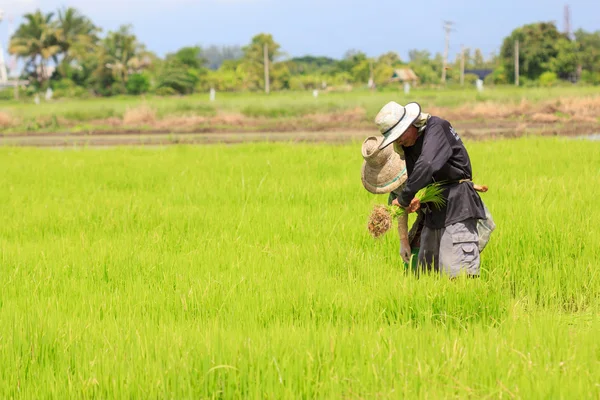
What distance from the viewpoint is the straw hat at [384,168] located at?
179 inches

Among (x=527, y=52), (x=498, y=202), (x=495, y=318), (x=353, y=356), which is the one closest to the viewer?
(x=353, y=356)

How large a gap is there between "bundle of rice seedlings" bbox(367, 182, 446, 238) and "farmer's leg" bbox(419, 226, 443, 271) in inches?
9.3

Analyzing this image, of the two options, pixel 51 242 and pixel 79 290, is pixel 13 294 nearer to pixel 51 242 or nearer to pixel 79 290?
pixel 79 290

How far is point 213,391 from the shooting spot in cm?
298

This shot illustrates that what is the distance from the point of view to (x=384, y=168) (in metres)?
4.60

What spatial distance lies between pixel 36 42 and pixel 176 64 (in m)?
12.9

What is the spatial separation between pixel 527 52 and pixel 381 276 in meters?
55.9

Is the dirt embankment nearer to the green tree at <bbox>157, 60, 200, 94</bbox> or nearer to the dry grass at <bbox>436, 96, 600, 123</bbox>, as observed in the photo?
the dry grass at <bbox>436, 96, 600, 123</bbox>

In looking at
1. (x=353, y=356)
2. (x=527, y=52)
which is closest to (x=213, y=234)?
(x=353, y=356)

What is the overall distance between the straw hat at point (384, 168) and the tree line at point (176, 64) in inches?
1766

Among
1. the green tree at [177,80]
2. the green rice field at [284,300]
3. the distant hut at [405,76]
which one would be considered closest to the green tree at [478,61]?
the distant hut at [405,76]

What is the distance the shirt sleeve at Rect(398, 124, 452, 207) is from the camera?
13.6 ft

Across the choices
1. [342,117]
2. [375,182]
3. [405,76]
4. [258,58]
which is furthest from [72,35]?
[375,182]

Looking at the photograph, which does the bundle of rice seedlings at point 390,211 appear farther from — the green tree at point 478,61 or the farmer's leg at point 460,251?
the green tree at point 478,61
